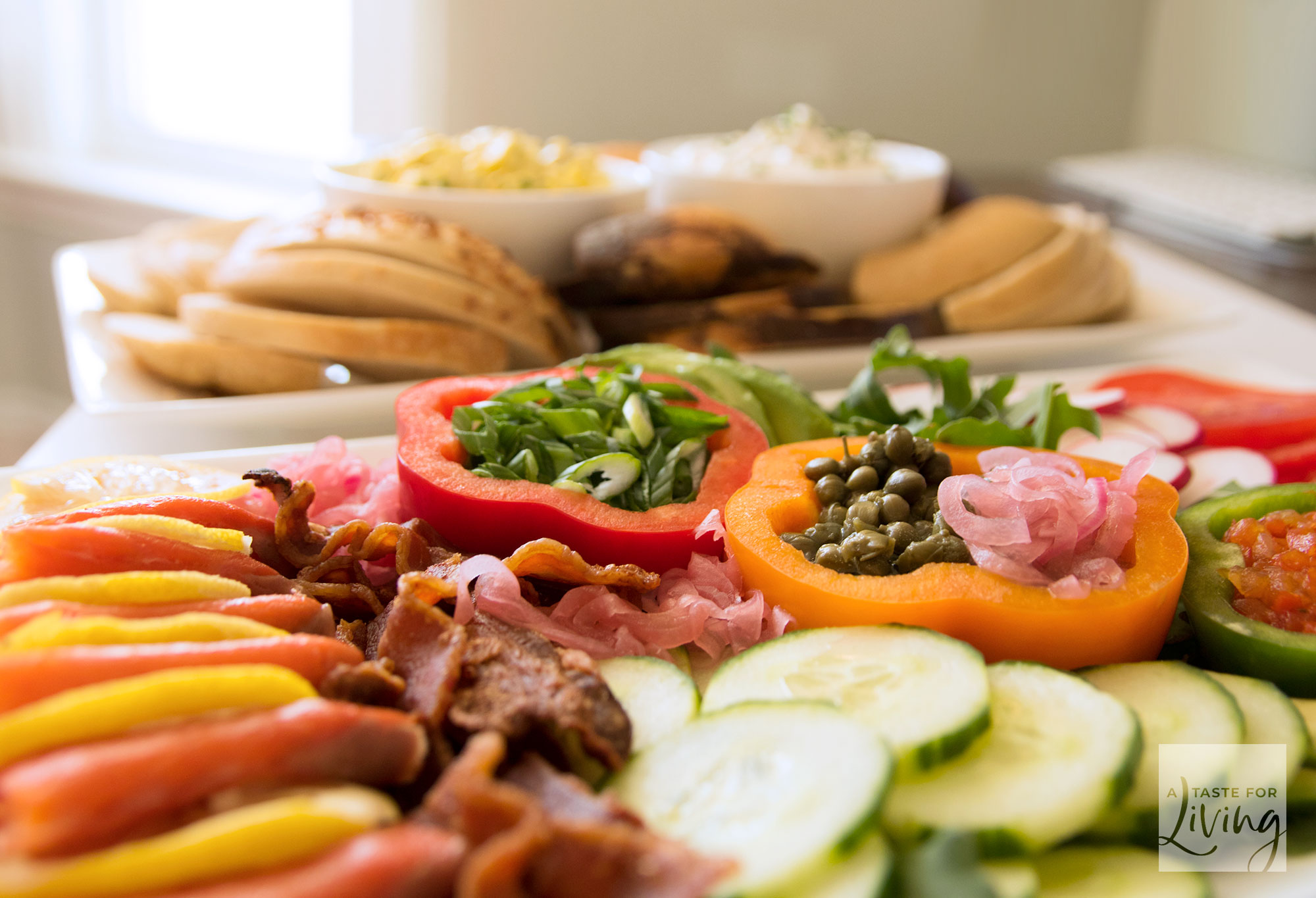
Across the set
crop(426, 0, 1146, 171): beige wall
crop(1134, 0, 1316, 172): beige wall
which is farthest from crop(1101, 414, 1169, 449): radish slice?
crop(1134, 0, 1316, 172): beige wall

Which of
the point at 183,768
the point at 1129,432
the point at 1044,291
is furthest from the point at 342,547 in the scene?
the point at 1044,291

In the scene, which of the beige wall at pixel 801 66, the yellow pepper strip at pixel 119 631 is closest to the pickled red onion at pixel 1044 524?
the yellow pepper strip at pixel 119 631

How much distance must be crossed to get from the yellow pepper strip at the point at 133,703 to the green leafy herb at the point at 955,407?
160 centimetres

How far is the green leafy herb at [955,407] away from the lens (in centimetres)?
265

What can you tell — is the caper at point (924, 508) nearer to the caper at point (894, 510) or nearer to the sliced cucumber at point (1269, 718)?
the caper at point (894, 510)

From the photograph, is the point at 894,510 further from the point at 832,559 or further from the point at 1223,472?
the point at 1223,472

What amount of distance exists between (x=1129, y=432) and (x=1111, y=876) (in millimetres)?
1730

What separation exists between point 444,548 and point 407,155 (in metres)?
2.35

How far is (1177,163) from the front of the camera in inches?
274

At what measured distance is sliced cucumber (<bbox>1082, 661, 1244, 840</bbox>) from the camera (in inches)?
61.2

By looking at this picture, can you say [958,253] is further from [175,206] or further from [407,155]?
[175,206]

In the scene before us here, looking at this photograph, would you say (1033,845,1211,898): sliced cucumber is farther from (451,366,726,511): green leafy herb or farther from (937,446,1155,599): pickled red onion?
(451,366,726,511): green leafy herb

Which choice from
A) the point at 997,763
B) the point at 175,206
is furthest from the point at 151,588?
the point at 175,206

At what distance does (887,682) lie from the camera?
169 cm
